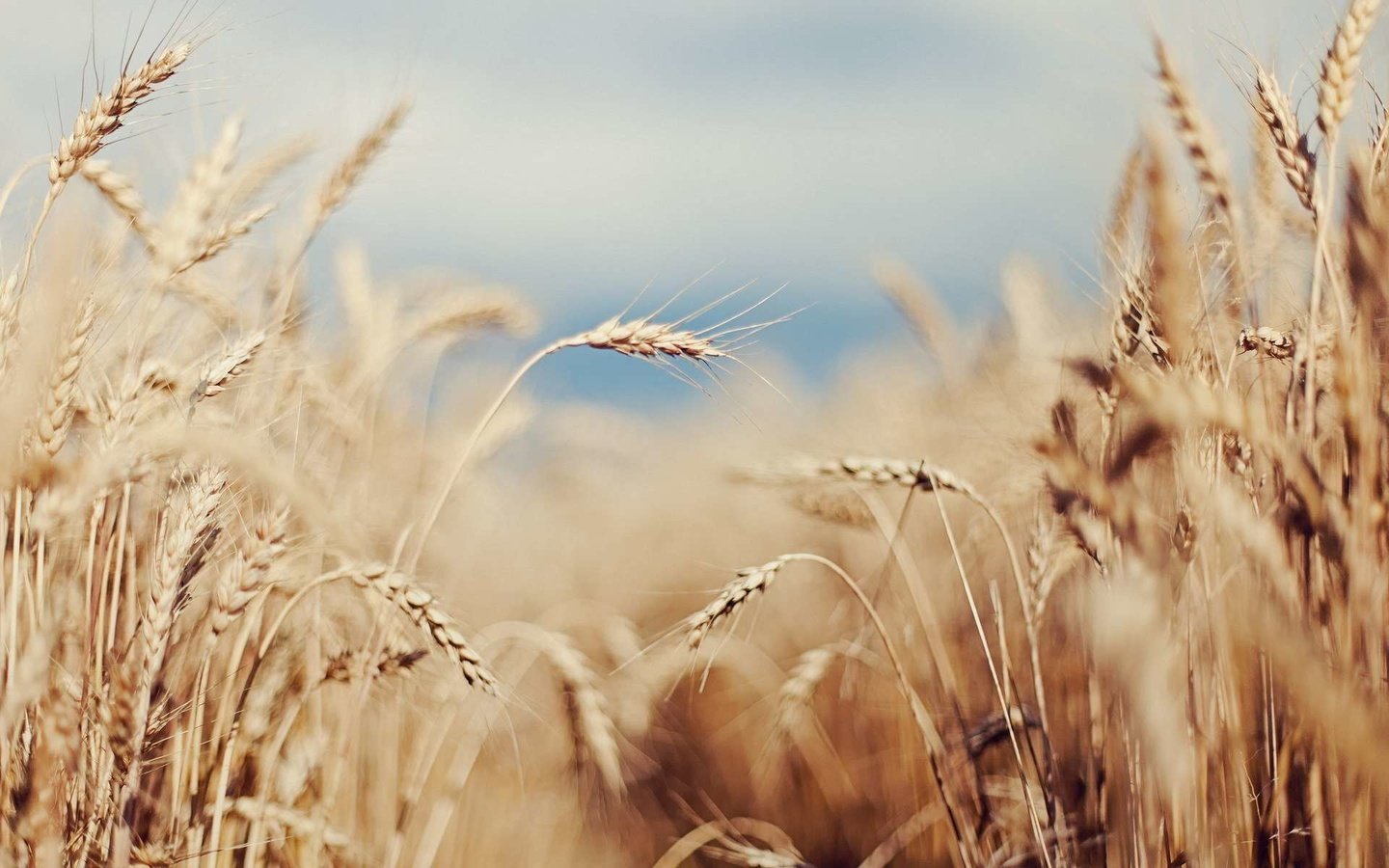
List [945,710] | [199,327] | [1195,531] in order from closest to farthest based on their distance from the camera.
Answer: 1. [1195,531]
2. [945,710]
3. [199,327]

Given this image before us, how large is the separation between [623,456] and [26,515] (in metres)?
6.13

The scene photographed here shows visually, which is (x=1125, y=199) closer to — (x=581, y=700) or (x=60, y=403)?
(x=581, y=700)

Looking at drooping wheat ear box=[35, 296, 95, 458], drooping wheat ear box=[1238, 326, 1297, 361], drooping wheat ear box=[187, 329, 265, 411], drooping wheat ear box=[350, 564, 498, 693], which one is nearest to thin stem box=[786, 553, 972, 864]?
drooping wheat ear box=[350, 564, 498, 693]

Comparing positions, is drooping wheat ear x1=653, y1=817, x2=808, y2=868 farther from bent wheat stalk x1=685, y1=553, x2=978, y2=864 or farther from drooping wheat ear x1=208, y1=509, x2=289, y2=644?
drooping wheat ear x1=208, y1=509, x2=289, y2=644

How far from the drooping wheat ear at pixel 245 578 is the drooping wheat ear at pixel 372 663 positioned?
0.98 ft

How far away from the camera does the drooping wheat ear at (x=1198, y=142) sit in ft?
5.48

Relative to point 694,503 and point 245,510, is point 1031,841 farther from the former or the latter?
point 694,503

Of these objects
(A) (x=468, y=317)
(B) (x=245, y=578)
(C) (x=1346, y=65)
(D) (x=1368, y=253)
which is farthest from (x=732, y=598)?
(A) (x=468, y=317)

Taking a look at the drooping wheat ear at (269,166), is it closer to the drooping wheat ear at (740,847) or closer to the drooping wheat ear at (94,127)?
the drooping wheat ear at (94,127)

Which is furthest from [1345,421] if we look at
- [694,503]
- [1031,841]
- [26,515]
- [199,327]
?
[694,503]

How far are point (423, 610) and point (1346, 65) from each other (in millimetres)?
1774

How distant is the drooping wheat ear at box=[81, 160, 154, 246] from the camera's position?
2100 millimetres

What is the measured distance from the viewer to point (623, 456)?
771 cm

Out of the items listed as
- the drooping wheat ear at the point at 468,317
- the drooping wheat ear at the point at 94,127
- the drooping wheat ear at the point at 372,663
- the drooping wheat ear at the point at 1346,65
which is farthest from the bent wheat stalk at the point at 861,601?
the drooping wheat ear at the point at 468,317
